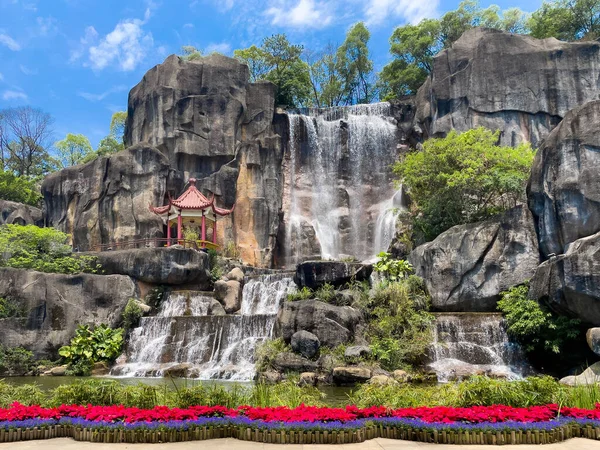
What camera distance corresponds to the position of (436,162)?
22859mm

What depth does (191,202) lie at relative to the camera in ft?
91.8

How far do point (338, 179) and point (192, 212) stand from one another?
9677mm

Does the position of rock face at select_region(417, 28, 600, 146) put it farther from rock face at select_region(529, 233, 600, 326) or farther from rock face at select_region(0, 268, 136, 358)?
rock face at select_region(0, 268, 136, 358)

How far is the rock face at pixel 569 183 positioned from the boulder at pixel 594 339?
11.2ft

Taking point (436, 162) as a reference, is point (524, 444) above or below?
below

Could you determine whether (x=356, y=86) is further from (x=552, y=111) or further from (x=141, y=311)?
(x=141, y=311)

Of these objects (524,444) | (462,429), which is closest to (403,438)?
(462,429)

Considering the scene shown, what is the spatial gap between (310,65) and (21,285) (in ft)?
113

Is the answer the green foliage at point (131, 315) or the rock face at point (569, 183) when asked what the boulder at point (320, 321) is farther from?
the rock face at point (569, 183)

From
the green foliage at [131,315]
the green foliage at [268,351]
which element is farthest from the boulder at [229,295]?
the green foliage at [268,351]

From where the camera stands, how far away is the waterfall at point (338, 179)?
31.4 meters

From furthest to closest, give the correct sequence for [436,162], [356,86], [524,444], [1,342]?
[356,86], [436,162], [1,342], [524,444]

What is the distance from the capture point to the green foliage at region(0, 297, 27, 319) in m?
19.3

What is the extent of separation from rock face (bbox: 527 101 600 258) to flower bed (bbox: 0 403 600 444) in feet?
36.6
